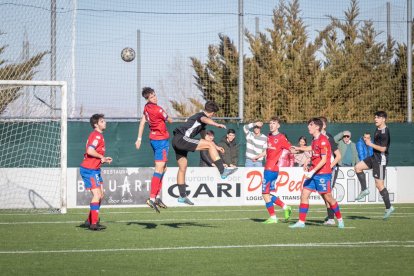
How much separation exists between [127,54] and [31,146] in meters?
3.76

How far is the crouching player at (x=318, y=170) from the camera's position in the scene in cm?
1642

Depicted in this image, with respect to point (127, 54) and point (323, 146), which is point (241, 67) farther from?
point (323, 146)

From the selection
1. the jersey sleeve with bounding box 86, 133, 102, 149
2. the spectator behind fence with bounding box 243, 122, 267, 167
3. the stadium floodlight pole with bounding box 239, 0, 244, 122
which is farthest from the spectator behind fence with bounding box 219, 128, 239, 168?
the jersey sleeve with bounding box 86, 133, 102, 149

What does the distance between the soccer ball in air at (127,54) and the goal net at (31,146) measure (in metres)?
2.25

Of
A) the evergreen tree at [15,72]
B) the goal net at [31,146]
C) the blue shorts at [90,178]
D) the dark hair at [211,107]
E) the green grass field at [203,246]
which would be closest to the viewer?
the green grass field at [203,246]

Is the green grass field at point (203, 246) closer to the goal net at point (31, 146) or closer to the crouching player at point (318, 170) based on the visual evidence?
the crouching player at point (318, 170)

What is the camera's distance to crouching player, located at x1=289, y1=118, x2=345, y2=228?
16.4 meters

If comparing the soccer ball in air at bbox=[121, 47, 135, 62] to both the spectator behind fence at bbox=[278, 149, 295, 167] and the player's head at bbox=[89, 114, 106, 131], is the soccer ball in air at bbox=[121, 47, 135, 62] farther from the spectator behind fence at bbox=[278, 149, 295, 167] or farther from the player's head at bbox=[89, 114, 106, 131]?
the player's head at bbox=[89, 114, 106, 131]

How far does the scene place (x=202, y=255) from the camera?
40.0ft

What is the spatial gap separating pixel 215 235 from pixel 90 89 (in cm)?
1112

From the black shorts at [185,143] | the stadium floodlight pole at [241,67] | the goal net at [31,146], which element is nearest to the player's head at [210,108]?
the black shorts at [185,143]

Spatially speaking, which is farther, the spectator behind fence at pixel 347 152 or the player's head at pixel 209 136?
the spectator behind fence at pixel 347 152

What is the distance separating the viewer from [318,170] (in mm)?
16484

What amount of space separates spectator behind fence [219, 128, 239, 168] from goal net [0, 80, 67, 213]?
4.71m
